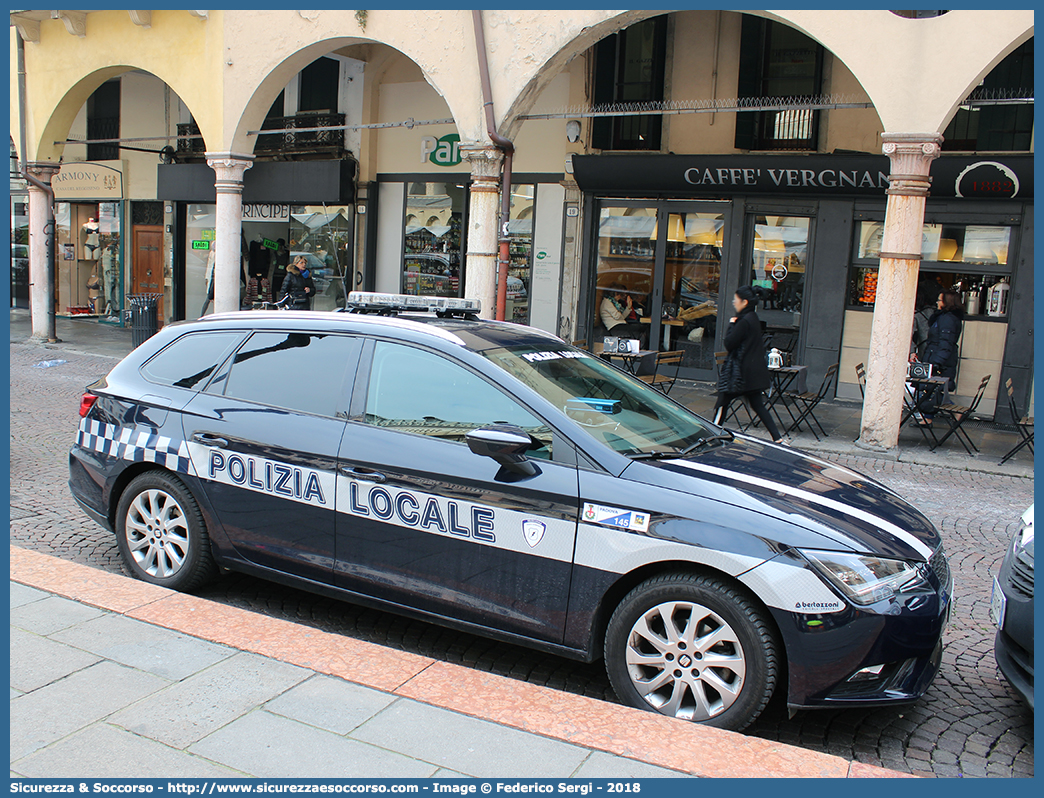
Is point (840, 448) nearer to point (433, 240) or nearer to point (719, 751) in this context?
point (719, 751)

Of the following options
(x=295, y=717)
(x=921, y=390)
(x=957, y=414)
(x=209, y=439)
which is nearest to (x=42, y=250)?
(x=209, y=439)

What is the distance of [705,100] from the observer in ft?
46.9

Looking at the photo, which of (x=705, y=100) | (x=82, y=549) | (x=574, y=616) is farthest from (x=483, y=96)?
(x=574, y=616)

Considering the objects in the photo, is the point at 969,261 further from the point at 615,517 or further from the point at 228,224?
the point at 228,224

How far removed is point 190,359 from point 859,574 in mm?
3710

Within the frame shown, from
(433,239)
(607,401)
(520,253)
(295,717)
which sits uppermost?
(433,239)

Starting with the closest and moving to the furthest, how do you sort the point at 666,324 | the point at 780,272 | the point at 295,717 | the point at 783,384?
the point at 295,717
the point at 783,384
the point at 780,272
the point at 666,324

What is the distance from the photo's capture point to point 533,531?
3.88 m

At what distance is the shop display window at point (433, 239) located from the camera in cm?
1712

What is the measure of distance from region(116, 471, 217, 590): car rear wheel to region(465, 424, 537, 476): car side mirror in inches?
72.3

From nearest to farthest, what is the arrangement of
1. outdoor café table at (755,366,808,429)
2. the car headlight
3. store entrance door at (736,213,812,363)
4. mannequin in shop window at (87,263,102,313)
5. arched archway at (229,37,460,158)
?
the car headlight → outdoor café table at (755,366,808,429) → arched archway at (229,37,460,158) → store entrance door at (736,213,812,363) → mannequin in shop window at (87,263,102,313)

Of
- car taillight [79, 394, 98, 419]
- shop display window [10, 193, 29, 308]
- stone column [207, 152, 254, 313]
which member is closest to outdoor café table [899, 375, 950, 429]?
car taillight [79, 394, 98, 419]

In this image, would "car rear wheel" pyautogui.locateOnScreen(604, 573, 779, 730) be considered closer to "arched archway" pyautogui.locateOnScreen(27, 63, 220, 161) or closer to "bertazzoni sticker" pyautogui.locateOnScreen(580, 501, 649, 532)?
"bertazzoni sticker" pyautogui.locateOnScreen(580, 501, 649, 532)

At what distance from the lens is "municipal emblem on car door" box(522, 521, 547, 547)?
3863mm
